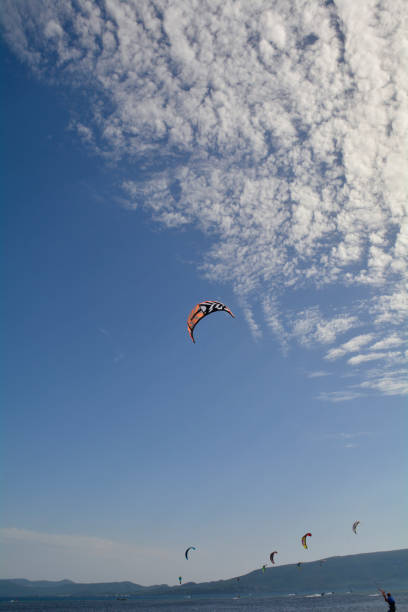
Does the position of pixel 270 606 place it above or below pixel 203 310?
below

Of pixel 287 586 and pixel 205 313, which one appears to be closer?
pixel 205 313

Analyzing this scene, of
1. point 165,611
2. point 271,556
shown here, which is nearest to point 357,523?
point 271,556

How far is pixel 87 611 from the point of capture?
77688 mm

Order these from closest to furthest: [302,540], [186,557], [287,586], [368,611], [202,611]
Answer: [368,611]
[302,540]
[186,557]
[202,611]
[287,586]

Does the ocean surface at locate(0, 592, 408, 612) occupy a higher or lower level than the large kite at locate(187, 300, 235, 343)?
lower

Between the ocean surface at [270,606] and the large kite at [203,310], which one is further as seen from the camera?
the ocean surface at [270,606]

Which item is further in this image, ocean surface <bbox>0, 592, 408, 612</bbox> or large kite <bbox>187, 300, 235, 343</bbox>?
ocean surface <bbox>0, 592, 408, 612</bbox>

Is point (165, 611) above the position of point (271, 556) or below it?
below

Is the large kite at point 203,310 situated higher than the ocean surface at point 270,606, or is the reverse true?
the large kite at point 203,310

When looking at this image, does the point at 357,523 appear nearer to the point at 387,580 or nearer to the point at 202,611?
the point at 202,611

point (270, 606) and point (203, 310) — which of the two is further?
point (270, 606)

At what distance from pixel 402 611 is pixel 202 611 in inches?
1467

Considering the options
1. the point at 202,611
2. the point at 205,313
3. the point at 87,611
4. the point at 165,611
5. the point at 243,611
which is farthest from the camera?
the point at 87,611

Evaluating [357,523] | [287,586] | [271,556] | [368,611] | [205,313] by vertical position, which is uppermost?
[205,313]
